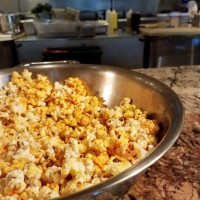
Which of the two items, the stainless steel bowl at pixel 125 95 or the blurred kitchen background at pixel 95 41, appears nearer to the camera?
the stainless steel bowl at pixel 125 95

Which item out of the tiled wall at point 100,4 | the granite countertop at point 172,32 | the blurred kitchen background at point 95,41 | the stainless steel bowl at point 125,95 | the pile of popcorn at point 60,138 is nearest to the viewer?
the stainless steel bowl at point 125,95

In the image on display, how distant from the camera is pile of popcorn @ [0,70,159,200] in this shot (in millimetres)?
585

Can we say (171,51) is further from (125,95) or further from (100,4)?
(125,95)

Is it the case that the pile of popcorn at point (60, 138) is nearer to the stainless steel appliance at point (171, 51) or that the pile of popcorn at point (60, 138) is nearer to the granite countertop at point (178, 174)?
the granite countertop at point (178, 174)

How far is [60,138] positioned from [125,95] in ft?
1.12

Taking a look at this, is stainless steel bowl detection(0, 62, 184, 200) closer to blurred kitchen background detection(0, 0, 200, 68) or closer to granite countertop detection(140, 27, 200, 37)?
blurred kitchen background detection(0, 0, 200, 68)

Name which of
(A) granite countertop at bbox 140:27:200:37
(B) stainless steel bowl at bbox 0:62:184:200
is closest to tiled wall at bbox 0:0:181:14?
(A) granite countertop at bbox 140:27:200:37

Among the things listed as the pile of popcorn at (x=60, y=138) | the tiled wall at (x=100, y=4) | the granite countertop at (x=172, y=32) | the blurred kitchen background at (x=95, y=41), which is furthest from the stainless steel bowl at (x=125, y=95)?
the tiled wall at (x=100, y=4)

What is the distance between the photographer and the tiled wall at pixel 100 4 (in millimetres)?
3951

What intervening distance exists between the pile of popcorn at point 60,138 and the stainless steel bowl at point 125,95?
4 cm

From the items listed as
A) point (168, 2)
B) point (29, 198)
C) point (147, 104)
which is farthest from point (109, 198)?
point (168, 2)

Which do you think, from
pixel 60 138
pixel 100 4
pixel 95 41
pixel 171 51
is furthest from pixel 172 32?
pixel 60 138

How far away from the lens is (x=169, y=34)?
9.29 feet

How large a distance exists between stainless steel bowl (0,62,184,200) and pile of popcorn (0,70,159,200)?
0.04 metres
